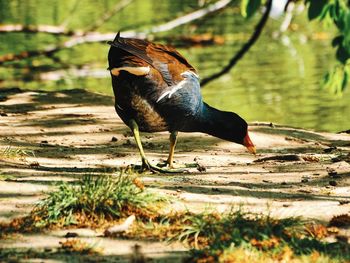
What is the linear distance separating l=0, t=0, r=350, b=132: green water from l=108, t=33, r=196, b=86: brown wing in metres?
6.29

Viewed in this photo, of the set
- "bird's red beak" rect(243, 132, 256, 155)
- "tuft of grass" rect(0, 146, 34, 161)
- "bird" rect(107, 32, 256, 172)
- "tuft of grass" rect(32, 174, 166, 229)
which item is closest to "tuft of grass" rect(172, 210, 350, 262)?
"tuft of grass" rect(32, 174, 166, 229)

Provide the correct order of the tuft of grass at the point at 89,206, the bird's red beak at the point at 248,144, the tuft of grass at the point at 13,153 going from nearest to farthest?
the tuft of grass at the point at 89,206 → the tuft of grass at the point at 13,153 → the bird's red beak at the point at 248,144

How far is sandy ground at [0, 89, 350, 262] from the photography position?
4.77m

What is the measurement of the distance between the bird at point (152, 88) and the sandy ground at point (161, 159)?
39 cm

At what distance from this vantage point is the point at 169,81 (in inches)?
242

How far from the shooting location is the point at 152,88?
606 centimetres

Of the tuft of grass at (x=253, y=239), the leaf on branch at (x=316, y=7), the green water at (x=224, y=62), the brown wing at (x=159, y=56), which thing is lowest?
the green water at (x=224, y=62)

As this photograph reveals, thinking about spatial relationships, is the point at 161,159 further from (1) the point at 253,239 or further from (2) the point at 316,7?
(1) the point at 253,239

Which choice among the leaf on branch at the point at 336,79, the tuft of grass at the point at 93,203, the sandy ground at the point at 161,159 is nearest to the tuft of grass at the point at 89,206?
the tuft of grass at the point at 93,203

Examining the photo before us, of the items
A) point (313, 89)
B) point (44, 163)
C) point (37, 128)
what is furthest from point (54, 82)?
point (44, 163)

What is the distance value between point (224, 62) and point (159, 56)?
11977 mm

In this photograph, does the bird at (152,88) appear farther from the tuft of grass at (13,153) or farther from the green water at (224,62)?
the green water at (224,62)

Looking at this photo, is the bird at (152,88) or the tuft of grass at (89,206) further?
the bird at (152,88)

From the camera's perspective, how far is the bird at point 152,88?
234 inches
